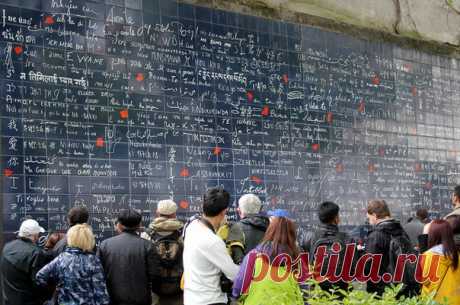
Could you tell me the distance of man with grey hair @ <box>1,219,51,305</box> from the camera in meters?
5.75

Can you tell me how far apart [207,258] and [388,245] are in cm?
212

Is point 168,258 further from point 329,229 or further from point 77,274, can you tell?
point 329,229

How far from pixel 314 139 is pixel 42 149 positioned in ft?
12.4

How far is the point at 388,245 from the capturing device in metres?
5.91

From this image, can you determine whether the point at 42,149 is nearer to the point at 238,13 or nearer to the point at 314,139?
the point at 238,13

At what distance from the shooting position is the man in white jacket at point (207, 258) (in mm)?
4387

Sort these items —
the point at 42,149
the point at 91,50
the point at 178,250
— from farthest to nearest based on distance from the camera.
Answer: the point at 91,50, the point at 42,149, the point at 178,250

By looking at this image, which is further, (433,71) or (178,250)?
(433,71)

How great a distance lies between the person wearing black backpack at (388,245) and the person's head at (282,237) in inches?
66.1

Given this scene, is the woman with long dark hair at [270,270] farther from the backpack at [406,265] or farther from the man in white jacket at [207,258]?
the backpack at [406,265]

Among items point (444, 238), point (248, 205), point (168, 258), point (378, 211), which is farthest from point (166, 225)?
point (444, 238)

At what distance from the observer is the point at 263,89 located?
28.6 feet

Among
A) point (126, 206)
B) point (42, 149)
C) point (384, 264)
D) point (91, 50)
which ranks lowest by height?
point (384, 264)

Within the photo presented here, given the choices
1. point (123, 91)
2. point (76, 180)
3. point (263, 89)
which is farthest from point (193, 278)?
point (263, 89)
